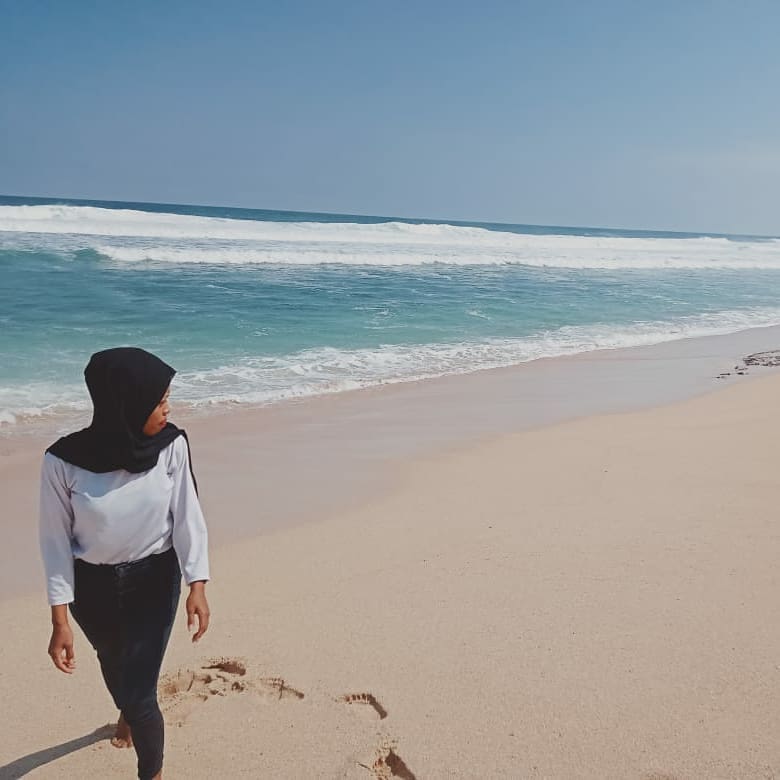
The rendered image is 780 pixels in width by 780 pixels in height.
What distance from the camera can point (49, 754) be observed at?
2645 millimetres

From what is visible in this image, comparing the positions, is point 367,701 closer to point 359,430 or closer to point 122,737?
point 122,737

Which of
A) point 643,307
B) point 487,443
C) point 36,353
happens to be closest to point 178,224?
point 643,307

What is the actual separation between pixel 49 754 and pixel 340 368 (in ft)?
25.8

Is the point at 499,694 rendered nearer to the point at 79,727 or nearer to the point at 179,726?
the point at 179,726

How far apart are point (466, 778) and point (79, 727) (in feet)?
4.84

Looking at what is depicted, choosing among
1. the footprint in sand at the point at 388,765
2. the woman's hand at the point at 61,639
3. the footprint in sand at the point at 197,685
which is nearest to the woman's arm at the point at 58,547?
the woman's hand at the point at 61,639

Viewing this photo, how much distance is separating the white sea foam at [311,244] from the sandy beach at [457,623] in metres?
21.0

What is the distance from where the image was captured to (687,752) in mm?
2541

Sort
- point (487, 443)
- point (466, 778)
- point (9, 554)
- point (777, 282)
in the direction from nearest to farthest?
point (466, 778), point (9, 554), point (487, 443), point (777, 282)

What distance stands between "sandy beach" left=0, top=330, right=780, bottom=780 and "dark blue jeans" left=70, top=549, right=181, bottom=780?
41cm

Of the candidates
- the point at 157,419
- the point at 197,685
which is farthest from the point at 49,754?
the point at 157,419

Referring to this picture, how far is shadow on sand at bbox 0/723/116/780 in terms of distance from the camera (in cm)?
257

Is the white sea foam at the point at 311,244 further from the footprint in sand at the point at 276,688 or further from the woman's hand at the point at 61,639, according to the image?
the woman's hand at the point at 61,639

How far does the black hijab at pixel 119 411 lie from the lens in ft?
6.57
